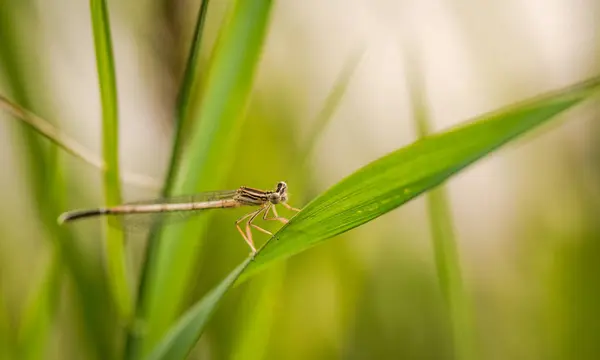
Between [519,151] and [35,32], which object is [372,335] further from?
[35,32]

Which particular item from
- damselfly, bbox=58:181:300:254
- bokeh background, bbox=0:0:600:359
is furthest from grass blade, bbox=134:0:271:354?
bokeh background, bbox=0:0:600:359

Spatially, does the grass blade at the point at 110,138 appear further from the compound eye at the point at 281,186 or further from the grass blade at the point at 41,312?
the compound eye at the point at 281,186

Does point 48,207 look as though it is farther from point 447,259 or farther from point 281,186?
point 447,259

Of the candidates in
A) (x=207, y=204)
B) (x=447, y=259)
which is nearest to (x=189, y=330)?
(x=207, y=204)

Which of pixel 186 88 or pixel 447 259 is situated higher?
pixel 186 88

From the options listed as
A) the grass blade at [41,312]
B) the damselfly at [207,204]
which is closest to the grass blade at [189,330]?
the damselfly at [207,204]

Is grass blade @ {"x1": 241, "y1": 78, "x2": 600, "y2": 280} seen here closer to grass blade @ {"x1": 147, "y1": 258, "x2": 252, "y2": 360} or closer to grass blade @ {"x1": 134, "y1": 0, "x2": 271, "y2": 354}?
grass blade @ {"x1": 147, "y1": 258, "x2": 252, "y2": 360}
